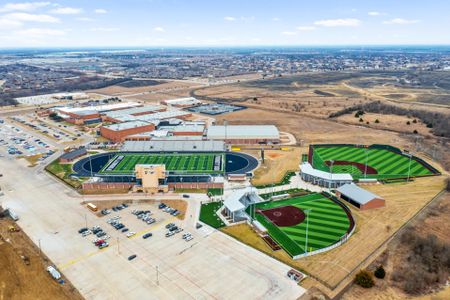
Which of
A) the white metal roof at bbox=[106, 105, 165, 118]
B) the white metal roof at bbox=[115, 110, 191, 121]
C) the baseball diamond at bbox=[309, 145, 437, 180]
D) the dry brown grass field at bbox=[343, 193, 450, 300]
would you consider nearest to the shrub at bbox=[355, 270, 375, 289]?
the dry brown grass field at bbox=[343, 193, 450, 300]

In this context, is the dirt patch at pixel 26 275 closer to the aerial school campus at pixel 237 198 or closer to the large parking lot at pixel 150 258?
the large parking lot at pixel 150 258

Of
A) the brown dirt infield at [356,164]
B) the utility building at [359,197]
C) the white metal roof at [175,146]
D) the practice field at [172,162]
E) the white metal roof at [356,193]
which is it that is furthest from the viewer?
the white metal roof at [175,146]

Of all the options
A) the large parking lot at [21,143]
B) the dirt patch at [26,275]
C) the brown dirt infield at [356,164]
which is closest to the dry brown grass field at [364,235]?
the brown dirt infield at [356,164]

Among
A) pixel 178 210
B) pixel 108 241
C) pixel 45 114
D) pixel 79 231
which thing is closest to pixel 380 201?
pixel 178 210

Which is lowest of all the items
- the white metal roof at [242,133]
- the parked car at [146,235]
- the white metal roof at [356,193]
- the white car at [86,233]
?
the white car at [86,233]

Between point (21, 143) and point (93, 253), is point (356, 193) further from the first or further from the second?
point (21, 143)

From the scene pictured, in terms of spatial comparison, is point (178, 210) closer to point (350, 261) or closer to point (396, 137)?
point (350, 261)

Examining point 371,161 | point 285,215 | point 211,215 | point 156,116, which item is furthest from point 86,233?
point 156,116
